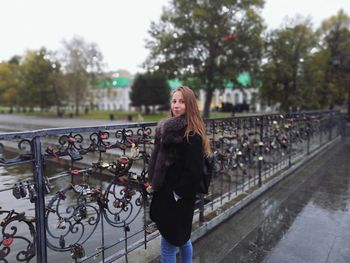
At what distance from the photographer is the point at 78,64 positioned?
136 feet

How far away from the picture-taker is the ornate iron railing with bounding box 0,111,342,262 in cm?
233

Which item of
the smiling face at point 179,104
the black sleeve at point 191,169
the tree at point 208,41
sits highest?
the tree at point 208,41

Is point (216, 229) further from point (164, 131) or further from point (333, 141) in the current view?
point (333, 141)

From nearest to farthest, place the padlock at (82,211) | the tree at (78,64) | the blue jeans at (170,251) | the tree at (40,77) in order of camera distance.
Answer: the blue jeans at (170,251) → the padlock at (82,211) → the tree at (78,64) → the tree at (40,77)

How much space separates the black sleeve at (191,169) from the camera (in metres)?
2.30

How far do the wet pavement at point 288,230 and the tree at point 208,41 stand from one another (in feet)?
60.5

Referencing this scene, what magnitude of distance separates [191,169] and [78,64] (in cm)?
4250

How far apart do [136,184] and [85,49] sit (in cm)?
4266

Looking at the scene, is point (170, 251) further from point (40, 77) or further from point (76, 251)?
point (40, 77)

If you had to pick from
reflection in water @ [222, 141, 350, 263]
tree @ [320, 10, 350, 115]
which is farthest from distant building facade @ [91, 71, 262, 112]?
reflection in water @ [222, 141, 350, 263]

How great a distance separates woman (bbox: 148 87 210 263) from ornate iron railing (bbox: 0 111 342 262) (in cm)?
66

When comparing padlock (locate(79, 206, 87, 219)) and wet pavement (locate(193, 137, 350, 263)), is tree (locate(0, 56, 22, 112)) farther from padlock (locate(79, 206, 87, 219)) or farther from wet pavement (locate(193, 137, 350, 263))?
padlock (locate(79, 206, 87, 219))

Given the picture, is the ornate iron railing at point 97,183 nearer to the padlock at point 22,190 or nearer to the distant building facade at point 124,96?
the padlock at point 22,190

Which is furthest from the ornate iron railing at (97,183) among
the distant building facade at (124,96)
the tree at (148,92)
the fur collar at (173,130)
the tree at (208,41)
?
the distant building facade at (124,96)
